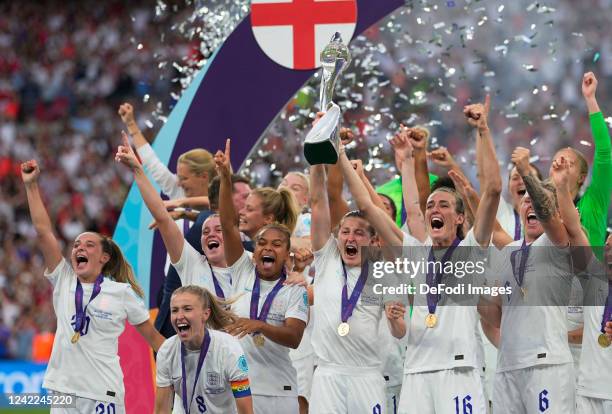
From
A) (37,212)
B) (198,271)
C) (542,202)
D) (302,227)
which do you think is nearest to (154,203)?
(198,271)

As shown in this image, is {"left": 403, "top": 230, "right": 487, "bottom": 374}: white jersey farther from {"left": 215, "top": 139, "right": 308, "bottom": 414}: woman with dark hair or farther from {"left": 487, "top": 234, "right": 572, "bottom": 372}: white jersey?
{"left": 215, "top": 139, "right": 308, "bottom": 414}: woman with dark hair

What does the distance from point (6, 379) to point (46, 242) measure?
577cm

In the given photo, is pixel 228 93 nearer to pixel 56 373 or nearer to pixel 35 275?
pixel 56 373

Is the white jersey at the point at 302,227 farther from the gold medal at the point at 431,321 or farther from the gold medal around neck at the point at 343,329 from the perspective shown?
the gold medal at the point at 431,321

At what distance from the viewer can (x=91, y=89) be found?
53.4 ft

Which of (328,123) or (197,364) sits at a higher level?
(328,123)

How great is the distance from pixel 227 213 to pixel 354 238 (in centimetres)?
76

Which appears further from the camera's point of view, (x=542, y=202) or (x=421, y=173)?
(x=421, y=173)

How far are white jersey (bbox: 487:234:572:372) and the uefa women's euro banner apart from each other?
3192mm

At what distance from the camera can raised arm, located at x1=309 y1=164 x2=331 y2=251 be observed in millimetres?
6316

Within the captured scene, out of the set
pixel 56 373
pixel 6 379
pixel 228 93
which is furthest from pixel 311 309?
pixel 6 379

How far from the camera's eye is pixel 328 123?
586 centimetres

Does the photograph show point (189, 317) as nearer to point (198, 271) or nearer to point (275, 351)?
point (275, 351)

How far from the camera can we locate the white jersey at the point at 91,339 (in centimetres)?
661
